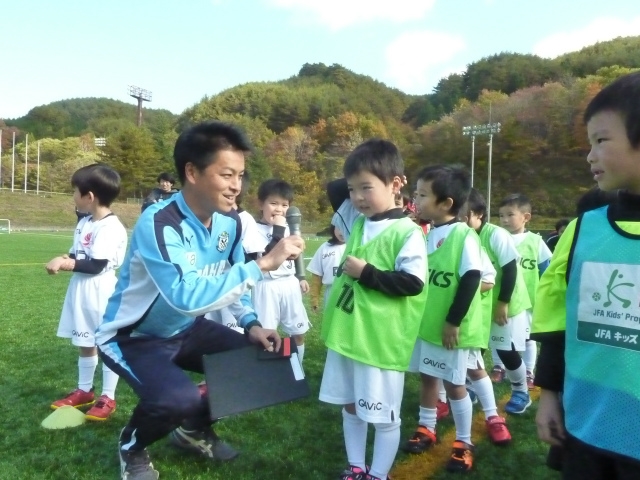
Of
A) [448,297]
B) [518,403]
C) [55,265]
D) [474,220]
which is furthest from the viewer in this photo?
[474,220]

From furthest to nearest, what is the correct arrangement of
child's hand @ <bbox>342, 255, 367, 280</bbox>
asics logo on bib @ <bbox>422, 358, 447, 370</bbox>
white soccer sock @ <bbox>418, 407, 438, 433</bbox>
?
white soccer sock @ <bbox>418, 407, 438, 433</bbox>, asics logo on bib @ <bbox>422, 358, 447, 370</bbox>, child's hand @ <bbox>342, 255, 367, 280</bbox>

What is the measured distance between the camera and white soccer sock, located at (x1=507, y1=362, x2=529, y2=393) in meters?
4.54

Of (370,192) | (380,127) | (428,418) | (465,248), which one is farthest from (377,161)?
(380,127)

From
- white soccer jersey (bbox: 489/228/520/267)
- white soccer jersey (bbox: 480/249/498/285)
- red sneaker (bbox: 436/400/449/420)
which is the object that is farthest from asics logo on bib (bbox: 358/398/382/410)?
white soccer jersey (bbox: 489/228/520/267)

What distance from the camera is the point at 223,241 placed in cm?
337

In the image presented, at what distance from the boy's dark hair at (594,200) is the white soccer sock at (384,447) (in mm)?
1503

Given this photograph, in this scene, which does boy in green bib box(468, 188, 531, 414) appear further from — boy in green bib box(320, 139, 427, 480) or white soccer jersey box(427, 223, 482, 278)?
boy in green bib box(320, 139, 427, 480)

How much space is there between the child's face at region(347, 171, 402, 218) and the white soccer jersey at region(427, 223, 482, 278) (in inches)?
25.2

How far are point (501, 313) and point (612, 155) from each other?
116 inches

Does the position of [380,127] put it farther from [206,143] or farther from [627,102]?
[627,102]

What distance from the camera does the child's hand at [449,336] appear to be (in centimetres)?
346

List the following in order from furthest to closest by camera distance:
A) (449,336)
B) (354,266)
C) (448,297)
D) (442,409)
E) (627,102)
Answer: (442,409) < (448,297) < (449,336) < (354,266) < (627,102)

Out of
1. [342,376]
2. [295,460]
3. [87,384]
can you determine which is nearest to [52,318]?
[87,384]

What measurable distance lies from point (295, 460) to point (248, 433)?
57 centimetres
